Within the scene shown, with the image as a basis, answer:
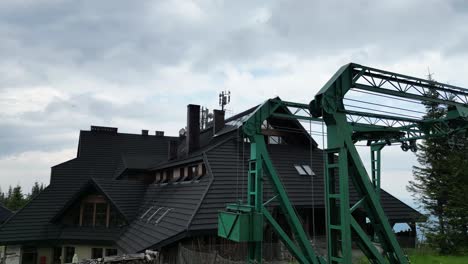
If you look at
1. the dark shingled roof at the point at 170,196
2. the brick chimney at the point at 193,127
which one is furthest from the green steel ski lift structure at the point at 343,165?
the brick chimney at the point at 193,127

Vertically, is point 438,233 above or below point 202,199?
below

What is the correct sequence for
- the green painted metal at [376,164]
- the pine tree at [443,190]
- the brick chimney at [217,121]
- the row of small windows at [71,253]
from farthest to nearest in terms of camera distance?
the brick chimney at [217,121], the row of small windows at [71,253], the pine tree at [443,190], the green painted metal at [376,164]

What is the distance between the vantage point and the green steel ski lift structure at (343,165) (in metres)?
7.89

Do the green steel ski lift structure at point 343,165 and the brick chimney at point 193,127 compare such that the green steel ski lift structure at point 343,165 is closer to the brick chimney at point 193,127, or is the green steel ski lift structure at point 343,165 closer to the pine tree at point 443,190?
the pine tree at point 443,190

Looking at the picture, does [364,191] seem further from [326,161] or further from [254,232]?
[254,232]

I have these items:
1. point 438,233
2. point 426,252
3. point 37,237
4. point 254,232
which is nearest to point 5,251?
point 37,237

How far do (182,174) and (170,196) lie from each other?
2313 mm

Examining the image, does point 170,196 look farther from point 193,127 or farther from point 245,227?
point 245,227

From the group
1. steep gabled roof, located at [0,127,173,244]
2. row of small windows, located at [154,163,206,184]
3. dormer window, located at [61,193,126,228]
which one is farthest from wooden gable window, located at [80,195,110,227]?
row of small windows, located at [154,163,206,184]

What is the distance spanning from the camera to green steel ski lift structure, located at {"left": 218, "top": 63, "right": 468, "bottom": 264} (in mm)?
7891

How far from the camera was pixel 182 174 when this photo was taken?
21609 millimetres

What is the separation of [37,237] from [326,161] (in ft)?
64.6

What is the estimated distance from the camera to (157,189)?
22812 millimetres

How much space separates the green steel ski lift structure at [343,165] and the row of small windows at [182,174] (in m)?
8.16
